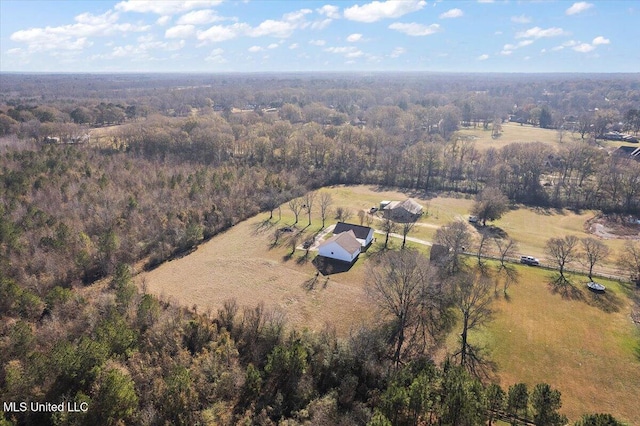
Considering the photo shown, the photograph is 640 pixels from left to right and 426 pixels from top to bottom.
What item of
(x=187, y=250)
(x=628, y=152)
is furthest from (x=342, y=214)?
(x=628, y=152)

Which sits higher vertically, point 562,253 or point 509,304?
point 562,253

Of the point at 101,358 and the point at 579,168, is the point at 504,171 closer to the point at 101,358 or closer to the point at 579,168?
the point at 579,168

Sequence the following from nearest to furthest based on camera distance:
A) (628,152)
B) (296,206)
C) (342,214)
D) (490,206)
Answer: (490,206)
(342,214)
(296,206)
(628,152)

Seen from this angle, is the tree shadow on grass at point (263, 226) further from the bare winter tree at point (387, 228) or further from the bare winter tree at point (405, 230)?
the bare winter tree at point (405, 230)

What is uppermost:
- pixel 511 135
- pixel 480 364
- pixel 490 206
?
pixel 511 135

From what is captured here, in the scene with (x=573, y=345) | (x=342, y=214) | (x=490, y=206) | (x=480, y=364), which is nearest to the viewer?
(x=480, y=364)

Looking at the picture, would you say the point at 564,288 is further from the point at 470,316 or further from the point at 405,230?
the point at 405,230

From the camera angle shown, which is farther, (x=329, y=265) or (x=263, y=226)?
(x=263, y=226)
